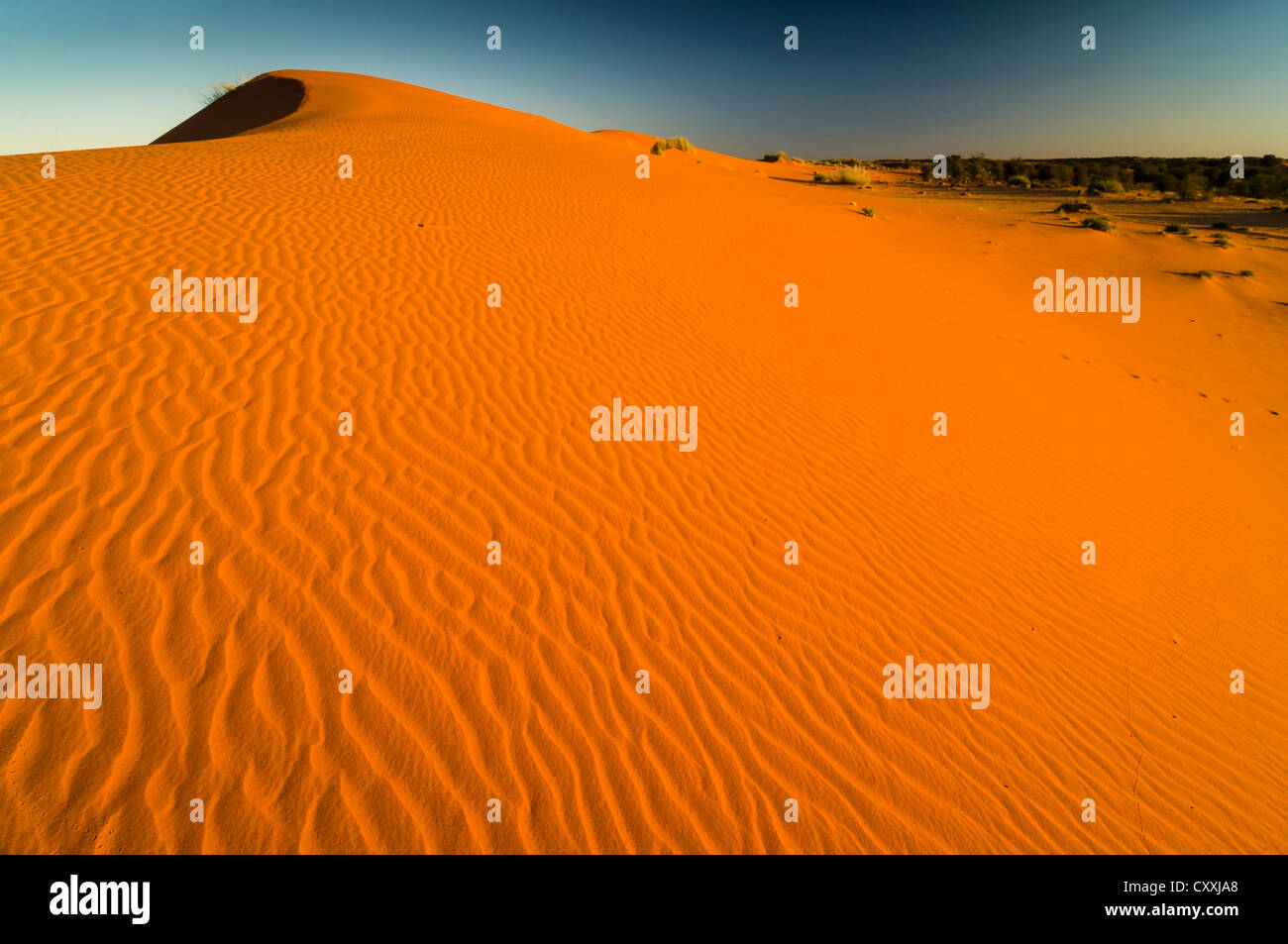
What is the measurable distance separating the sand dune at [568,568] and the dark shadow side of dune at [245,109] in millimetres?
19662

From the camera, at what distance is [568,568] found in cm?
383

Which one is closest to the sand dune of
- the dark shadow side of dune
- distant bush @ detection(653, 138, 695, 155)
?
the dark shadow side of dune

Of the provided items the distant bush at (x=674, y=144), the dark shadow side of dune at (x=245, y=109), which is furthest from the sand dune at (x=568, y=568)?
the distant bush at (x=674, y=144)

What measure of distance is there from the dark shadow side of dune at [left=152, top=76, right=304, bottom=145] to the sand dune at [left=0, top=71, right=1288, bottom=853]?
1966 centimetres

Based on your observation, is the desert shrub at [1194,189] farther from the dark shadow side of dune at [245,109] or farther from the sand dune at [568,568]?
the dark shadow side of dune at [245,109]

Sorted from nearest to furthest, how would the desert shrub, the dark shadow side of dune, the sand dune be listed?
the sand dune < the dark shadow side of dune < the desert shrub

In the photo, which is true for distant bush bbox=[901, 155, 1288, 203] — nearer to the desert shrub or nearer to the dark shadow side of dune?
the desert shrub


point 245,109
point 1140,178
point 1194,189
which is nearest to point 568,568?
point 245,109

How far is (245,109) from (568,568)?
33.6m

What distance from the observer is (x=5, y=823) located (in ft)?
7.19

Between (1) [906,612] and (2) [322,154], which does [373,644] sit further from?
(2) [322,154]

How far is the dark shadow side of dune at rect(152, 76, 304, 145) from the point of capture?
23.6 metres

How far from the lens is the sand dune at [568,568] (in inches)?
104
